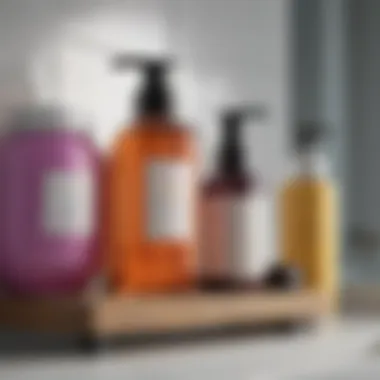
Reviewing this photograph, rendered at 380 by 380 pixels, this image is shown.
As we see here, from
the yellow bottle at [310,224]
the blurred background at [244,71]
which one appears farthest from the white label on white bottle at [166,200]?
the yellow bottle at [310,224]

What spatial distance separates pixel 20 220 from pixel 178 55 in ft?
0.94

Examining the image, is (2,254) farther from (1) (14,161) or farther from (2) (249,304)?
(2) (249,304)

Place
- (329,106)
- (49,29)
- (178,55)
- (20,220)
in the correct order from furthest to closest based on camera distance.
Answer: (329,106) → (178,55) → (49,29) → (20,220)

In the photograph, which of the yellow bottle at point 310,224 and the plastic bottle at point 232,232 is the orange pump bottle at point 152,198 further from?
the yellow bottle at point 310,224

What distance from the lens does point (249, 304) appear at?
75 centimetres

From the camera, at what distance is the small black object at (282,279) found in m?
0.81

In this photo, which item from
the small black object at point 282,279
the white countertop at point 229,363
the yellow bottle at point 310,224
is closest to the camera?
the white countertop at point 229,363

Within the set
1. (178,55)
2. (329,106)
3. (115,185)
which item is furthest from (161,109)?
(329,106)

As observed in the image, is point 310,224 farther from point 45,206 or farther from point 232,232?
point 45,206

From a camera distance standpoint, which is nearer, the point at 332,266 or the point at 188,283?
the point at 188,283

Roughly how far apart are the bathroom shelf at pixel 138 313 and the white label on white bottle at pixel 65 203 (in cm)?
6

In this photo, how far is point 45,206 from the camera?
2.29ft

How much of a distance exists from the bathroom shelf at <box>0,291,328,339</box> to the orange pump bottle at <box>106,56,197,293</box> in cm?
4

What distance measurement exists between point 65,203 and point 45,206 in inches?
0.5
